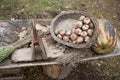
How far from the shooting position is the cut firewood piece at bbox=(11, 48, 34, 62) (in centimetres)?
265

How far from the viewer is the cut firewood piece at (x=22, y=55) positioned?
2654mm

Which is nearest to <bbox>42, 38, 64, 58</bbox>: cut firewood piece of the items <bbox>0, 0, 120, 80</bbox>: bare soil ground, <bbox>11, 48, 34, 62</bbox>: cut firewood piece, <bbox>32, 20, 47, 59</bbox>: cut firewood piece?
<bbox>32, 20, 47, 59</bbox>: cut firewood piece

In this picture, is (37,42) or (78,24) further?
(78,24)

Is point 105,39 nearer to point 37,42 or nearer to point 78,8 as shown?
point 37,42

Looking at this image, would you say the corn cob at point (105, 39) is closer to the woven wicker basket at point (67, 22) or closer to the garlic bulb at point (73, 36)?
the woven wicker basket at point (67, 22)

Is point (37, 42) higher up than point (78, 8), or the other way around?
point (78, 8)

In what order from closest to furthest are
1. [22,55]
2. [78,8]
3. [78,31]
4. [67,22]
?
[22,55]
[78,31]
[67,22]
[78,8]

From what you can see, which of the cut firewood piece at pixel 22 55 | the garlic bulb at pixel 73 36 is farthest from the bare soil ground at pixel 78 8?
the garlic bulb at pixel 73 36

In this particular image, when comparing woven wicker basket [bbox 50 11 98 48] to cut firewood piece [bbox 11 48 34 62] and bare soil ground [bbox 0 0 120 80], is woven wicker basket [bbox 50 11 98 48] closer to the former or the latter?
cut firewood piece [bbox 11 48 34 62]

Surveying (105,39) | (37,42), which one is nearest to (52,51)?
(37,42)

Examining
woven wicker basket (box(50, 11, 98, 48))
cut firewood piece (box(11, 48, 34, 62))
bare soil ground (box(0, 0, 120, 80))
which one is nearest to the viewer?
cut firewood piece (box(11, 48, 34, 62))

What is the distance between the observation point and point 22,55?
2.71 meters

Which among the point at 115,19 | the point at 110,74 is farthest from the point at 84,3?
the point at 110,74

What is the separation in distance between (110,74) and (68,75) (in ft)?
2.65
